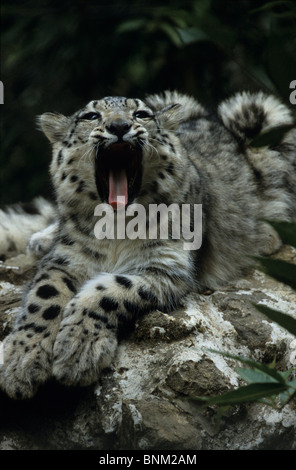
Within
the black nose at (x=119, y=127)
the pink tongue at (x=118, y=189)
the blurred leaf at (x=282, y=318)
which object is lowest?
the blurred leaf at (x=282, y=318)

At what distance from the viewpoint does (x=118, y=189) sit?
5234 millimetres

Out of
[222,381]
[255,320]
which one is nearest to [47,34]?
[255,320]

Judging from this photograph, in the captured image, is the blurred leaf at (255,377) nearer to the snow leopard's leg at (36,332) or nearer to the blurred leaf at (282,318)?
the blurred leaf at (282,318)

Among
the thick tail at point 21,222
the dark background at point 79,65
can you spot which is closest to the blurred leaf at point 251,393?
the thick tail at point 21,222

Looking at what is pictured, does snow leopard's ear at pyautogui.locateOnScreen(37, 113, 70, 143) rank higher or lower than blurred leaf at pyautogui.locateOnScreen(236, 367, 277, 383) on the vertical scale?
higher

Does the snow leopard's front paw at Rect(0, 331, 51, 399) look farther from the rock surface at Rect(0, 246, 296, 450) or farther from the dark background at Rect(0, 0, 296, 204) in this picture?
the dark background at Rect(0, 0, 296, 204)

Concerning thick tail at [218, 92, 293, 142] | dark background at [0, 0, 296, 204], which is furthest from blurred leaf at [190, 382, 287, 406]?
dark background at [0, 0, 296, 204]

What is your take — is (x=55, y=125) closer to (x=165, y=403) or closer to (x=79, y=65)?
(x=165, y=403)

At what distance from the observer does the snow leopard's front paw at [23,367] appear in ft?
13.7

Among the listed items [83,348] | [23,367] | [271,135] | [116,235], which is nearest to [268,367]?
[271,135]

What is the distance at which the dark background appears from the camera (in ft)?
29.6

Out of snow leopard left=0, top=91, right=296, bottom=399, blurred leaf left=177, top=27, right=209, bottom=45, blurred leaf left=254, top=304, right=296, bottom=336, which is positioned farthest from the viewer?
snow leopard left=0, top=91, right=296, bottom=399

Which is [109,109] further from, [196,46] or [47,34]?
[196,46]

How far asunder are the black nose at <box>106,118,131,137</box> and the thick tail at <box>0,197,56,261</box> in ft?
7.46
